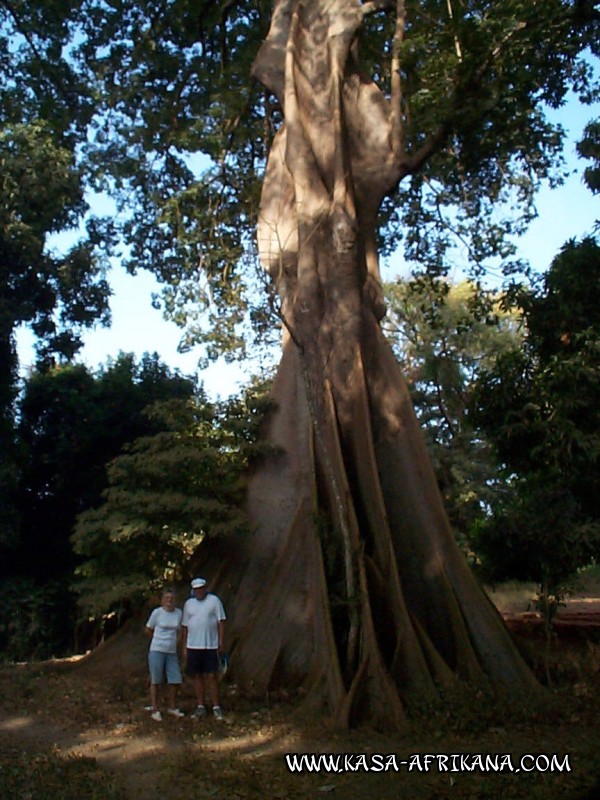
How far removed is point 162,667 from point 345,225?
236 inches

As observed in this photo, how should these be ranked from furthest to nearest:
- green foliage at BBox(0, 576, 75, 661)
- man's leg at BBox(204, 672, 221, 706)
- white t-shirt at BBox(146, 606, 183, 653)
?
green foliage at BBox(0, 576, 75, 661) < white t-shirt at BBox(146, 606, 183, 653) < man's leg at BBox(204, 672, 221, 706)

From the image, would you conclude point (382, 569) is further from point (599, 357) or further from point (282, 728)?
point (599, 357)

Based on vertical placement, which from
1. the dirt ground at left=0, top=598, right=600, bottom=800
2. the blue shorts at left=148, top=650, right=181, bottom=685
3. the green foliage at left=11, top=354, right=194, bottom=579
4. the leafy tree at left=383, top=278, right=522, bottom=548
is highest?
the leafy tree at left=383, top=278, right=522, bottom=548

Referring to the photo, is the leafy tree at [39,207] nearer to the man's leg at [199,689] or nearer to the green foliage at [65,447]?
the green foliage at [65,447]

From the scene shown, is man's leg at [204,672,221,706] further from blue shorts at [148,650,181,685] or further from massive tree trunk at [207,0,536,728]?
massive tree trunk at [207,0,536,728]

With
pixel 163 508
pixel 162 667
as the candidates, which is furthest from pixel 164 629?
pixel 163 508

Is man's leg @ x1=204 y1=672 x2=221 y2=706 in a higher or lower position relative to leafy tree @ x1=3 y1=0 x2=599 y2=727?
lower

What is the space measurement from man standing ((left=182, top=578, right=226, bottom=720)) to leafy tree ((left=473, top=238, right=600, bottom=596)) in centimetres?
433

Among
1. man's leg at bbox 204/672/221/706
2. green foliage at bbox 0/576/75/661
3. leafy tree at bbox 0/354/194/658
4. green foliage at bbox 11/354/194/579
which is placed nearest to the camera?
man's leg at bbox 204/672/221/706

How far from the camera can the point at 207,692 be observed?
32.4 ft

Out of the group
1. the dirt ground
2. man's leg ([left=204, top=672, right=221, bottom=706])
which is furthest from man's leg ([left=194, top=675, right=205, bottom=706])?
the dirt ground

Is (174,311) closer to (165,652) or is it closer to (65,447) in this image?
(65,447)

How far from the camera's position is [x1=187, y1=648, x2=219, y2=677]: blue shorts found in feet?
29.8

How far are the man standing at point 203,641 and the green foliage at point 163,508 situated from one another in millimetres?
1903
